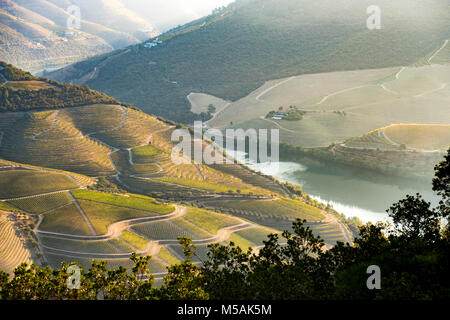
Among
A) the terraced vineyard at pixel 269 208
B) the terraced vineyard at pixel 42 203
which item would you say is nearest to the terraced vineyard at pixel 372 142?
the terraced vineyard at pixel 269 208

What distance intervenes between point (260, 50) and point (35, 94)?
77.6 meters

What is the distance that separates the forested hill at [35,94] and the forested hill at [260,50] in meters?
35.1

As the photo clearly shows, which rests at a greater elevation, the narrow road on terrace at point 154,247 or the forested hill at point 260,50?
the forested hill at point 260,50

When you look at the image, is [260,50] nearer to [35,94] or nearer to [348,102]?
[348,102]

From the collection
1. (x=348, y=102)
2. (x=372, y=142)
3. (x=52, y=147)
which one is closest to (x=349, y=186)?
(x=372, y=142)

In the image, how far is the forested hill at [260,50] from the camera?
Answer: 11981 cm

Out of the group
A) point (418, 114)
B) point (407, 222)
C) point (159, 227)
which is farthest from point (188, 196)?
point (418, 114)

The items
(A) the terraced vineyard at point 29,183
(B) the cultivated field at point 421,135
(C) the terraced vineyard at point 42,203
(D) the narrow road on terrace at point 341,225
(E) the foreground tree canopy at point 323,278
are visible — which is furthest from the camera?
(B) the cultivated field at point 421,135

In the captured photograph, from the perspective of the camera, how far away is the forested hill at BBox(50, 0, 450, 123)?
119812 millimetres

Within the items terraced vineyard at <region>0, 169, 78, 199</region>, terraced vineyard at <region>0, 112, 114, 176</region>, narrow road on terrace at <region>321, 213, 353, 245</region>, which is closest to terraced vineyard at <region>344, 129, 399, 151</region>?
narrow road on terrace at <region>321, 213, 353, 245</region>

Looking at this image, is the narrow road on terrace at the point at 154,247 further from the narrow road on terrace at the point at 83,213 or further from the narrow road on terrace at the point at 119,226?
the narrow road on terrace at the point at 83,213

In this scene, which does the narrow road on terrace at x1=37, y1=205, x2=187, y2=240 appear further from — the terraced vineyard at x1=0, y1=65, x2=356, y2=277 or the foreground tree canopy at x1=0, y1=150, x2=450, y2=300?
the foreground tree canopy at x1=0, y1=150, x2=450, y2=300

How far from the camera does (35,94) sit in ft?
245

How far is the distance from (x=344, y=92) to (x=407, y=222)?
82.5 m
